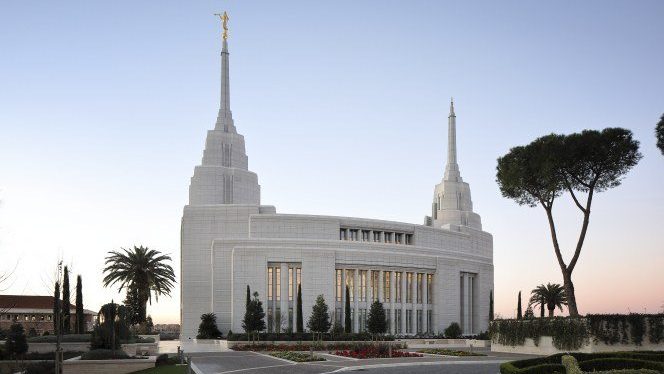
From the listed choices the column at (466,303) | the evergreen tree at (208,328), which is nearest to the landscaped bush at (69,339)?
the evergreen tree at (208,328)

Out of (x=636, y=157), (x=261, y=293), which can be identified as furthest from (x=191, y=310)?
(x=636, y=157)

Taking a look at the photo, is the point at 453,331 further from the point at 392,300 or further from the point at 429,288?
the point at 392,300

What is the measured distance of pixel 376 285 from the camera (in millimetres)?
82500

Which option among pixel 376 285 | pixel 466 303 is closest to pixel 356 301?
pixel 376 285

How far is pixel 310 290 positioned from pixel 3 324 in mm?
62568

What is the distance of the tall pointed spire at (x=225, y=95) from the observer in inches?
3408

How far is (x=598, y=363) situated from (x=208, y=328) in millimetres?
52352

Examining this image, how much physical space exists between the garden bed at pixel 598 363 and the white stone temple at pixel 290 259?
46911 mm

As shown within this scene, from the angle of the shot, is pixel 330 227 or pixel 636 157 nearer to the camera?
pixel 636 157

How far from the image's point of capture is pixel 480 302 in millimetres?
95375

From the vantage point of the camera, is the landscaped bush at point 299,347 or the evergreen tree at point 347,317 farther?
the evergreen tree at point 347,317

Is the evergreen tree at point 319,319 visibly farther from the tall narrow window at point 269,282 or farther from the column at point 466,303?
the column at point 466,303

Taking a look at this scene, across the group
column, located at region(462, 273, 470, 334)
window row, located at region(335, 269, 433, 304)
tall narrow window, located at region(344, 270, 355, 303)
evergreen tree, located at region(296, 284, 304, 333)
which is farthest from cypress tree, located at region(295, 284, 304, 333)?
column, located at region(462, 273, 470, 334)

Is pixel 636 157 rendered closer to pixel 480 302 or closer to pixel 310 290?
pixel 310 290
